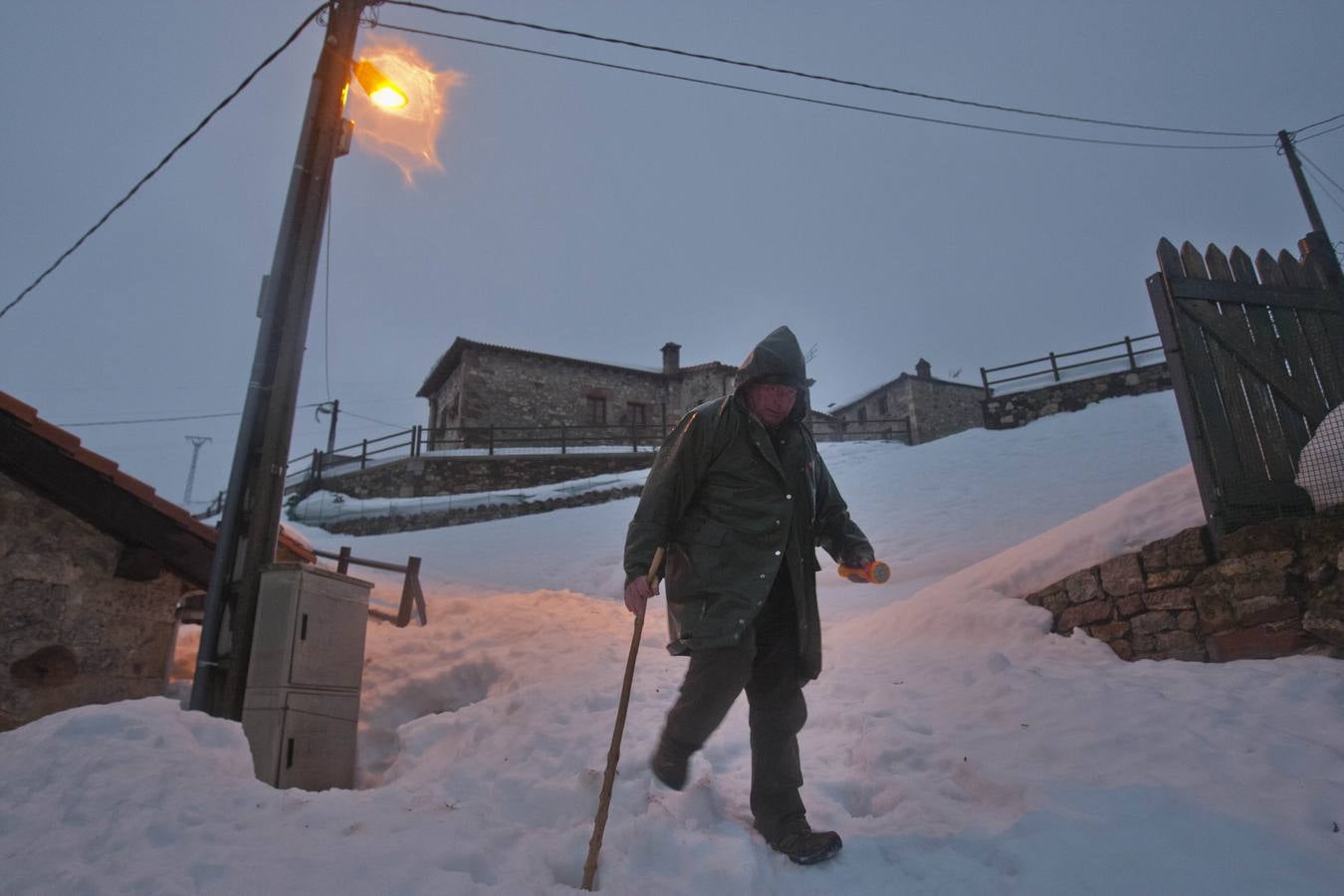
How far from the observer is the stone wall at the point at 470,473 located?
22344mm

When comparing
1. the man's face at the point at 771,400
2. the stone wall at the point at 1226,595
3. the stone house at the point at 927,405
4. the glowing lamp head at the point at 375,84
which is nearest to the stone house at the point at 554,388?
the stone house at the point at 927,405

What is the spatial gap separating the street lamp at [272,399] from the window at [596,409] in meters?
23.3

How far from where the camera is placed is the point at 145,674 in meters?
5.05

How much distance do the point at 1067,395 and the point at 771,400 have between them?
68.7 ft

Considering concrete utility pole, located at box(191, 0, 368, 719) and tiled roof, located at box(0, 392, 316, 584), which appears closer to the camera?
concrete utility pole, located at box(191, 0, 368, 719)

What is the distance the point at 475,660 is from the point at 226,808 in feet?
11.1

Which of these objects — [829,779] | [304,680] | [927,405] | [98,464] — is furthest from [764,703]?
[927,405]

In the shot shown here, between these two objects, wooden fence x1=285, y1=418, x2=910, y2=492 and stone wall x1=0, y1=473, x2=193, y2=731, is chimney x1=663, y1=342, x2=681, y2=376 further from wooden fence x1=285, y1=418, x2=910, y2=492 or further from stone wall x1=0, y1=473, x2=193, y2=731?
stone wall x1=0, y1=473, x2=193, y2=731

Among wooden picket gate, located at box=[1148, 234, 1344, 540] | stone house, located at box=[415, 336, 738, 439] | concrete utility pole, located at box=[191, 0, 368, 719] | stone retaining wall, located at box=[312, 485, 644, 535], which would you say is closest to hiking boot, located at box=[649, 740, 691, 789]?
concrete utility pole, located at box=[191, 0, 368, 719]

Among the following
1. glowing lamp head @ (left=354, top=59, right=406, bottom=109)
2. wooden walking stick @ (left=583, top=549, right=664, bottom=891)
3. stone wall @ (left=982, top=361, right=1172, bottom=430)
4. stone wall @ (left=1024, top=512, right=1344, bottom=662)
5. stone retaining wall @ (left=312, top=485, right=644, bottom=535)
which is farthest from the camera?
stone wall @ (left=982, top=361, right=1172, bottom=430)

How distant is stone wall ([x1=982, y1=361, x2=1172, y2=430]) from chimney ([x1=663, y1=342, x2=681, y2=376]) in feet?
42.9

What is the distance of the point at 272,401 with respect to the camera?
4625 millimetres

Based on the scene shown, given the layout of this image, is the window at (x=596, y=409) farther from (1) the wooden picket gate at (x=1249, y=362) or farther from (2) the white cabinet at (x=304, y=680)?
(1) the wooden picket gate at (x=1249, y=362)

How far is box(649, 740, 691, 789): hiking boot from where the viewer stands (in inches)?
107
